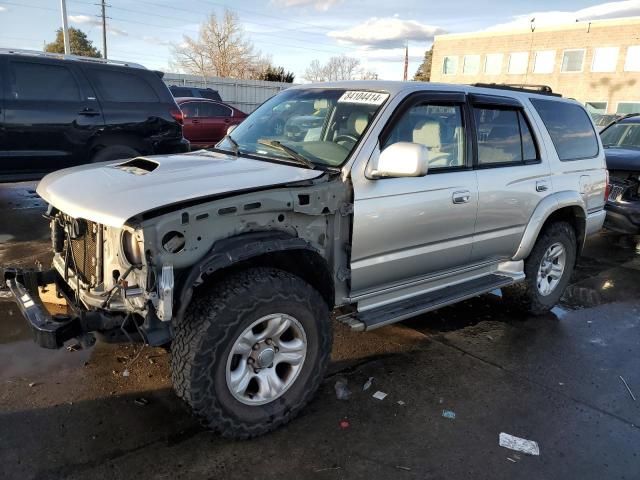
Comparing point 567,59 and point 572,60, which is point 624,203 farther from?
point 567,59

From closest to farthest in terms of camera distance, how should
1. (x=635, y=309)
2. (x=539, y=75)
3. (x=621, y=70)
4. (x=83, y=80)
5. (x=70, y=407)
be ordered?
1. (x=70, y=407)
2. (x=635, y=309)
3. (x=83, y=80)
4. (x=621, y=70)
5. (x=539, y=75)

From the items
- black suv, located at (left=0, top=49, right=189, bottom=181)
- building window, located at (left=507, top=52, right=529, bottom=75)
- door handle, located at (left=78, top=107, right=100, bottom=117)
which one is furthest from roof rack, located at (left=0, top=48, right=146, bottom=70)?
building window, located at (left=507, top=52, right=529, bottom=75)

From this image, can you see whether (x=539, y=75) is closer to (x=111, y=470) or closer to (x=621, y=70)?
(x=621, y=70)

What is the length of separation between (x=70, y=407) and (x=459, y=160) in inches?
122

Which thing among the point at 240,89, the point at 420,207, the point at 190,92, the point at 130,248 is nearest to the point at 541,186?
the point at 420,207

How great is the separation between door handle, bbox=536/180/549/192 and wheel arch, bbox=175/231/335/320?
227 cm

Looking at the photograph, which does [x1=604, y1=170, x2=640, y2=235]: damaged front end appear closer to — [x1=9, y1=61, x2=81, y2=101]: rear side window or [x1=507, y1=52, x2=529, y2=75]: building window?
[x1=9, y1=61, x2=81, y2=101]: rear side window

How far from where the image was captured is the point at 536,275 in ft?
15.5

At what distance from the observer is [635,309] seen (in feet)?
17.3

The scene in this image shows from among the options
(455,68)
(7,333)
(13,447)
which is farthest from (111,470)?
(455,68)

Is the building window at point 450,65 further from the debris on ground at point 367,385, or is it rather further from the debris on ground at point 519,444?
the debris on ground at point 519,444

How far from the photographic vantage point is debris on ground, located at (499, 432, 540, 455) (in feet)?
→ 9.61

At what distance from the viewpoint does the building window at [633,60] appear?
35409mm

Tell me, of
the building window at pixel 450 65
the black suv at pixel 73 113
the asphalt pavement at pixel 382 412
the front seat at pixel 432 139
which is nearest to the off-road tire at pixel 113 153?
the black suv at pixel 73 113
